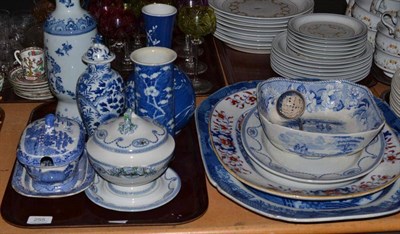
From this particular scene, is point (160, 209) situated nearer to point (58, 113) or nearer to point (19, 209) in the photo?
point (19, 209)

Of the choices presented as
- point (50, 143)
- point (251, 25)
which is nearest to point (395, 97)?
point (251, 25)

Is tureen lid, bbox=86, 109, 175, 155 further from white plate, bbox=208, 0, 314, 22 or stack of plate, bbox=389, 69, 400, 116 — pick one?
white plate, bbox=208, 0, 314, 22

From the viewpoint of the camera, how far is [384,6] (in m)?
1.30

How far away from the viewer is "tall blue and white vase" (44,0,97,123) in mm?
986

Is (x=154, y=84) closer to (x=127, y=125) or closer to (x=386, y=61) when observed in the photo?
(x=127, y=125)

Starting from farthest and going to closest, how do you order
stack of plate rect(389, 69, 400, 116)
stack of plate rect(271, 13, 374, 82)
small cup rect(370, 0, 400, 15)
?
small cup rect(370, 0, 400, 15) → stack of plate rect(271, 13, 374, 82) → stack of plate rect(389, 69, 400, 116)

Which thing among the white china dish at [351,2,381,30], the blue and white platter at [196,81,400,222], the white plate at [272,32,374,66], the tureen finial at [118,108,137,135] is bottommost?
the blue and white platter at [196,81,400,222]

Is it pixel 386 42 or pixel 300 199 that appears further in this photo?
pixel 386 42

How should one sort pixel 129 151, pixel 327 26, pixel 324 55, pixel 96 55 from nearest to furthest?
1. pixel 129 151
2. pixel 96 55
3. pixel 324 55
4. pixel 327 26

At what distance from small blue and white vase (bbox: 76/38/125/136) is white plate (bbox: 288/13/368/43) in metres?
0.42

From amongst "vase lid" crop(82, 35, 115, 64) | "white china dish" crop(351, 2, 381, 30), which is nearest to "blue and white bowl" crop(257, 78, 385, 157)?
"vase lid" crop(82, 35, 115, 64)

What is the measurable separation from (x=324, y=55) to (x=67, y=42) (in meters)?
0.50

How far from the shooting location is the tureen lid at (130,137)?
832 mm

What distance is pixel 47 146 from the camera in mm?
862
